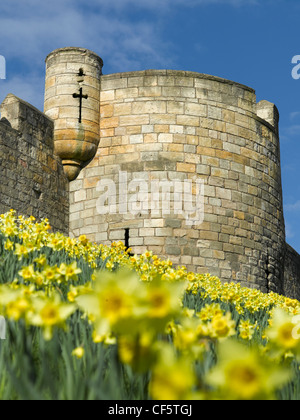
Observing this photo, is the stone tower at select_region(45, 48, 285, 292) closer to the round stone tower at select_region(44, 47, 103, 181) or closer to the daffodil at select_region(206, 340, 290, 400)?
the round stone tower at select_region(44, 47, 103, 181)

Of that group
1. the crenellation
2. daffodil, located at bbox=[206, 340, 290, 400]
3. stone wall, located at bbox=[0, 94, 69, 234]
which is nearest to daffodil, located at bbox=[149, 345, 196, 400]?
daffodil, located at bbox=[206, 340, 290, 400]

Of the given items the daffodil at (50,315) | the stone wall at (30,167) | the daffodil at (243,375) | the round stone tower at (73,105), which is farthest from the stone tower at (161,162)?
the daffodil at (243,375)

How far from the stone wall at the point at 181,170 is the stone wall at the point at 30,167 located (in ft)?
1.64

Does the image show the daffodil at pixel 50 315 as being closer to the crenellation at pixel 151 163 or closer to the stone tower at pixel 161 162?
the crenellation at pixel 151 163

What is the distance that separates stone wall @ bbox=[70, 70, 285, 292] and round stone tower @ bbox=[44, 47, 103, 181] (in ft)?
0.72

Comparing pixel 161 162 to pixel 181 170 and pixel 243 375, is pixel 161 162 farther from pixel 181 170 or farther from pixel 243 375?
pixel 243 375

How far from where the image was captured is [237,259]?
427 inches

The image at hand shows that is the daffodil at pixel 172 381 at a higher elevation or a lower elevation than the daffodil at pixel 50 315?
lower

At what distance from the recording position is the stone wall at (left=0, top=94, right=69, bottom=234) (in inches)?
367

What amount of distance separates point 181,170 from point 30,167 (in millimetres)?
2848

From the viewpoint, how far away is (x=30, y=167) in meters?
9.92

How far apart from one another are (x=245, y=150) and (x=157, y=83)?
2.31 metres

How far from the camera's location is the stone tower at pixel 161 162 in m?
10.3
